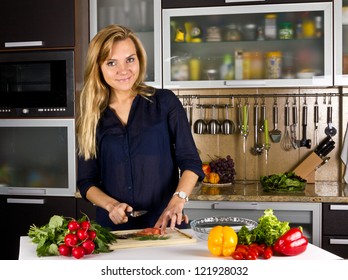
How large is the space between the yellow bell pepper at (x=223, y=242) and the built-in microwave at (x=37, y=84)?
75.7 inches

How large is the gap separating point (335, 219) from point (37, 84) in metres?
1.99

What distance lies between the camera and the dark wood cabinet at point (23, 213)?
3.45 m

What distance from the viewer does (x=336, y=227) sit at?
10.2 feet

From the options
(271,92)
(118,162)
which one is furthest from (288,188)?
(118,162)

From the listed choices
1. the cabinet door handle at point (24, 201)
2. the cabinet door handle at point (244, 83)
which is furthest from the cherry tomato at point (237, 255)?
the cabinet door handle at point (24, 201)

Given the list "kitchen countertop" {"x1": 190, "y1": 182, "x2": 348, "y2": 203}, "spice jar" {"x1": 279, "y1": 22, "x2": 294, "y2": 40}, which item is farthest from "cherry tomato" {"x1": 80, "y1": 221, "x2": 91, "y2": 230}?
"spice jar" {"x1": 279, "y1": 22, "x2": 294, "y2": 40}

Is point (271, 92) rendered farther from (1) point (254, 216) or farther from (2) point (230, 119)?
(1) point (254, 216)

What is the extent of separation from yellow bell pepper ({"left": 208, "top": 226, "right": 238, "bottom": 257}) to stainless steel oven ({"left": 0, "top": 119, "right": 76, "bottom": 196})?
1860 mm

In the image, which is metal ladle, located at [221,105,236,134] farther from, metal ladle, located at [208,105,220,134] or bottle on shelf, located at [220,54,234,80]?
bottle on shelf, located at [220,54,234,80]

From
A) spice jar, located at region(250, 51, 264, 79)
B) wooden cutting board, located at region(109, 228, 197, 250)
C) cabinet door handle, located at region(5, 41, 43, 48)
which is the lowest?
wooden cutting board, located at region(109, 228, 197, 250)

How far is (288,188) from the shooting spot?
3.28 metres

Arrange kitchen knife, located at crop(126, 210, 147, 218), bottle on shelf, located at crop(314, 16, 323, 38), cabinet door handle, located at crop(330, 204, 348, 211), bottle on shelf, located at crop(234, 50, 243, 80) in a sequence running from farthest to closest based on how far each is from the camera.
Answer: bottle on shelf, located at crop(234, 50, 243, 80)
bottle on shelf, located at crop(314, 16, 323, 38)
cabinet door handle, located at crop(330, 204, 348, 211)
kitchen knife, located at crop(126, 210, 147, 218)

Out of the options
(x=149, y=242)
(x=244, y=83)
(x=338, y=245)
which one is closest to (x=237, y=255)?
(x=149, y=242)

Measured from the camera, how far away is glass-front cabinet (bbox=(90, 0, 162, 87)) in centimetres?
351
